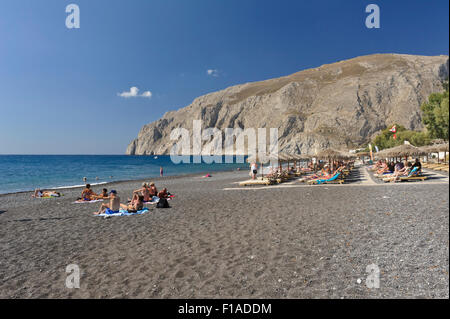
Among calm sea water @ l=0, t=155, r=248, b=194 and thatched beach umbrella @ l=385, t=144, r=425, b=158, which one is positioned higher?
thatched beach umbrella @ l=385, t=144, r=425, b=158

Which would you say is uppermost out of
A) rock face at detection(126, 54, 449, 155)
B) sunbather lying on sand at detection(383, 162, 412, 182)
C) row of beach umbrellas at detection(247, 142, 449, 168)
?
rock face at detection(126, 54, 449, 155)

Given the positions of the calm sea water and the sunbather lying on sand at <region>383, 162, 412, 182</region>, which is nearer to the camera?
the sunbather lying on sand at <region>383, 162, 412, 182</region>

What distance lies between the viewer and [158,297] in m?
4.35

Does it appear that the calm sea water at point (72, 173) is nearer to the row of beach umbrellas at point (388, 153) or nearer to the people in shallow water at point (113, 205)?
the people in shallow water at point (113, 205)

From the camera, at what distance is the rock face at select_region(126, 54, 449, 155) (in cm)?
10750

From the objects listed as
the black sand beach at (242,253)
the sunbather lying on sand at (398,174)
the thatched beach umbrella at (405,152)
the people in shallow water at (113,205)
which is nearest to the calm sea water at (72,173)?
the people in shallow water at (113,205)

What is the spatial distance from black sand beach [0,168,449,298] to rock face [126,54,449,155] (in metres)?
91.5

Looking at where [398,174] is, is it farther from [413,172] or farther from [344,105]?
[344,105]

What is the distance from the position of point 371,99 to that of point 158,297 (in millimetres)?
135156

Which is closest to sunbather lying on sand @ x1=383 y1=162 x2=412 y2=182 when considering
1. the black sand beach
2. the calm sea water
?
the black sand beach

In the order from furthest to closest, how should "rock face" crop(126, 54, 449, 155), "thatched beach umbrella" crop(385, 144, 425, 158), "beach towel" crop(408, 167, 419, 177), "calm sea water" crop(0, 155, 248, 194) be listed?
"rock face" crop(126, 54, 449, 155)
"calm sea water" crop(0, 155, 248, 194)
"thatched beach umbrella" crop(385, 144, 425, 158)
"beach towel" crop(408, 167, 419, 177)

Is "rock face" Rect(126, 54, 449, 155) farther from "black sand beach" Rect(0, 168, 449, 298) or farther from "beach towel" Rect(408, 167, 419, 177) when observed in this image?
"black sand beach" Rect(0, 168, 449, 298)

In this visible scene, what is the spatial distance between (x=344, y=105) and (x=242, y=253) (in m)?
129
